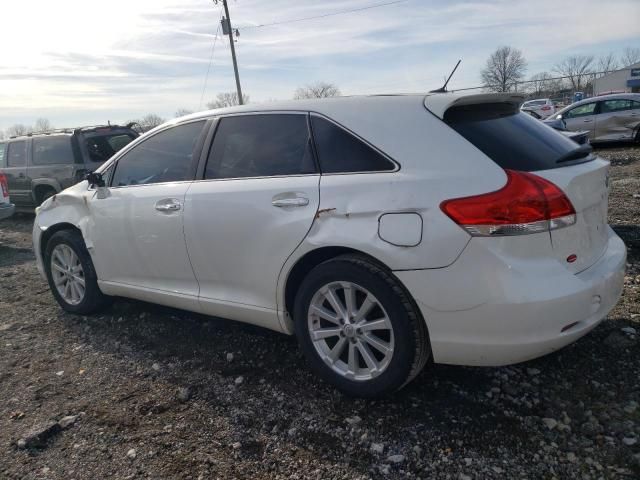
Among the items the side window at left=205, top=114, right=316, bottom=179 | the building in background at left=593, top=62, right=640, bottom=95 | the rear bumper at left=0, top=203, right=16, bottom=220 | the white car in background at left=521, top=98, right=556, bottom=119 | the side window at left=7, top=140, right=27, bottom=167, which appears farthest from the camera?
the building in background at left=593, top=62, right=640, bottom=95

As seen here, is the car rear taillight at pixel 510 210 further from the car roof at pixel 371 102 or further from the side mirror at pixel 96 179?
the side mirror at pixel 96 179

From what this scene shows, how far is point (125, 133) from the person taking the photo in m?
9.96

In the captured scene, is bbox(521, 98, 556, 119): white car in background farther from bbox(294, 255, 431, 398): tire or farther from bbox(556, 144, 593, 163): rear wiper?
bbox(294, 255, 431, 398): tire

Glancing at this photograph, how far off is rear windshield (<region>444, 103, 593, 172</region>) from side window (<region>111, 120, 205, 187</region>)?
188cm

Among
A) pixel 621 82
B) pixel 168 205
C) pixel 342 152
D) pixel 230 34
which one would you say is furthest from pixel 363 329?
pixel 621 82

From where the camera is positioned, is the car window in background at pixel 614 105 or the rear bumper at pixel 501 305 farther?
the car window in background at pixel 614 105

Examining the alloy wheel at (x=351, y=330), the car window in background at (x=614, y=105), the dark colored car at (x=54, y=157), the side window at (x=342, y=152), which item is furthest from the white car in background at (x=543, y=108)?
the alloy wheel at (x=351, y=330)

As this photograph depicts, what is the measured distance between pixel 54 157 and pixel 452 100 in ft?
29.6

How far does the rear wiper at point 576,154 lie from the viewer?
2778 mm

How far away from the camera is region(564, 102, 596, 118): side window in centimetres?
1512

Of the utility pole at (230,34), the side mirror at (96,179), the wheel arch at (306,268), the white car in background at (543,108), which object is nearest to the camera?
the wheel arch at (306,268)

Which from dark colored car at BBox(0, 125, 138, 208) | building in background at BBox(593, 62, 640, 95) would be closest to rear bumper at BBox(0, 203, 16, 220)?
dark colored car at BBox(0, 125, 138, 208)

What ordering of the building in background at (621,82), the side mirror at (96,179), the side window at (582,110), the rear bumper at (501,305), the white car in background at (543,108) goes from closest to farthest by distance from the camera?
the rear bumper at (501,305), the side mirror at (96,179), the side window at (582,110), the white car in background at (543,108), the building in background at (621,82)

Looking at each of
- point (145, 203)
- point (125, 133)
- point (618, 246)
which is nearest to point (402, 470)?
point (618, 246)
